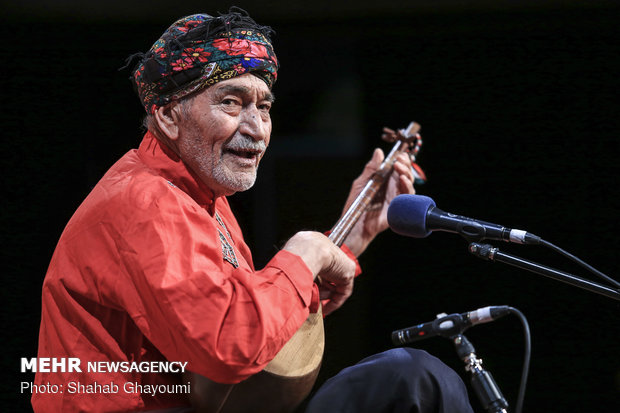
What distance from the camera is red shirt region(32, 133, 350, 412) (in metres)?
1.43

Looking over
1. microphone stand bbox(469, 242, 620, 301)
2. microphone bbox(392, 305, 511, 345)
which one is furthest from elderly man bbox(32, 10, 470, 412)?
microphone stand bbox(469, 242, 620, 301)

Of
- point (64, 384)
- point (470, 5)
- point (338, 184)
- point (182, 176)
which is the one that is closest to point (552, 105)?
point (470, 5)

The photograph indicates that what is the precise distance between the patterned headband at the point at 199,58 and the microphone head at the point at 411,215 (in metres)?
0.59

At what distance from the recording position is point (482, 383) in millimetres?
1404

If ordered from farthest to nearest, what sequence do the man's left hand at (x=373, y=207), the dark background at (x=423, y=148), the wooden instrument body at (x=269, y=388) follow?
1. the dark background at (x=423, y=148)
2. the man's left hand at (x=373, y=207)
3. the wooden instrument body at (x=269, y=388)

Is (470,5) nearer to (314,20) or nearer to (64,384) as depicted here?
(314,20)

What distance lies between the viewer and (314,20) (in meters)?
3.25

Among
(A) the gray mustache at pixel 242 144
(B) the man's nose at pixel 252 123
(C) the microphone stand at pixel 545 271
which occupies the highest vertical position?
(B) the man's nose at pixel 252 123

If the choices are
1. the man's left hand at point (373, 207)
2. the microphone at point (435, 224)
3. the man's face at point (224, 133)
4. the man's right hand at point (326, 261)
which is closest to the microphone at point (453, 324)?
the microphone at point (435, 224)

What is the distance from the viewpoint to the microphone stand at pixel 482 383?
138 centimetres

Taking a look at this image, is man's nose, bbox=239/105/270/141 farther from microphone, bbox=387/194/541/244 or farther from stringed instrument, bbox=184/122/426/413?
stringed instrument, bbox=184/122/426/413

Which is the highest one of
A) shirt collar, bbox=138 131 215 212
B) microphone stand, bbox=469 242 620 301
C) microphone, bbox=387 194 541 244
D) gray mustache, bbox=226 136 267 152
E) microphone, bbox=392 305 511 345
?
gray mustache, bbox=226 136 267 152

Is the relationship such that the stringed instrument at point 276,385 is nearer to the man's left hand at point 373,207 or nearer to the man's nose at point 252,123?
the man's nose at point 252,123

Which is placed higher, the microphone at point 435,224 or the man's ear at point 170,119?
the man's ear at point 170,119
